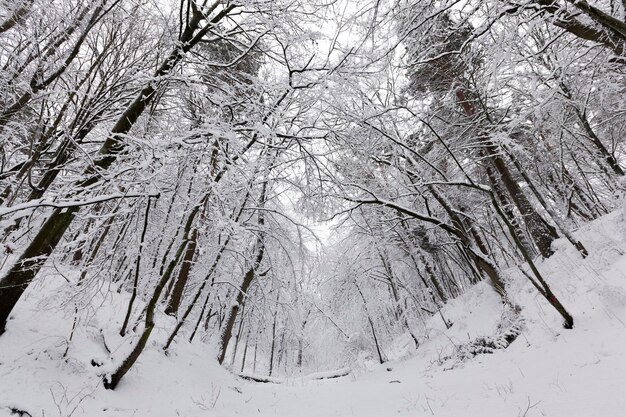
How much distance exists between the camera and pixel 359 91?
486cm

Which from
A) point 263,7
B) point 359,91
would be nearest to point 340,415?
point 359,91

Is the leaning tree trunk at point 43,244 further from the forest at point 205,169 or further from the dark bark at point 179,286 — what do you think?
the dark bark at point 179,286

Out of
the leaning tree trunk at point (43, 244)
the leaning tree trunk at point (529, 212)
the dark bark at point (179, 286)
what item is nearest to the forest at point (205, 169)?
the leaning tree trunk at point (43, 244)

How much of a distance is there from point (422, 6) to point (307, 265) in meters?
4.89

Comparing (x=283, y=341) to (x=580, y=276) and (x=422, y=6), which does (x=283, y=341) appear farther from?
(x=422, y=6)

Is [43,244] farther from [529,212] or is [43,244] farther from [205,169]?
[529,212]

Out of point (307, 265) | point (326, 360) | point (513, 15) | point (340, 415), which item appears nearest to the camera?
point (513, 15)

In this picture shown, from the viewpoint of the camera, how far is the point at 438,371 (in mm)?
6883

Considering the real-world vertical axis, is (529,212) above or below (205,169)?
above

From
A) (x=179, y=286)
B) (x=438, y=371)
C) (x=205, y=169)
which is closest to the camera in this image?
(x=205, y=169)

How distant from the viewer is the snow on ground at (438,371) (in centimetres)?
321

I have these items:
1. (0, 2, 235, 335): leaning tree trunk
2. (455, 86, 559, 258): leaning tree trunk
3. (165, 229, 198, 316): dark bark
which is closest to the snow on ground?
(0, 2, 235, 335): leaning tree trunk

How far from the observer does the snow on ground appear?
3211mm

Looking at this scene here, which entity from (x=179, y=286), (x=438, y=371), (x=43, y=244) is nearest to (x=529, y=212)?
(x=438, y=371)
